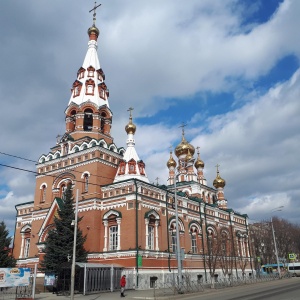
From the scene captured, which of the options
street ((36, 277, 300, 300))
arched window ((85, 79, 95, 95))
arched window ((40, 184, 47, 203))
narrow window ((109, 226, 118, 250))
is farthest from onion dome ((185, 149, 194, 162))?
street ((36, 277, 300, 300))

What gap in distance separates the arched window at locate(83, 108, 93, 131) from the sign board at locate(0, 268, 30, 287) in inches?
819

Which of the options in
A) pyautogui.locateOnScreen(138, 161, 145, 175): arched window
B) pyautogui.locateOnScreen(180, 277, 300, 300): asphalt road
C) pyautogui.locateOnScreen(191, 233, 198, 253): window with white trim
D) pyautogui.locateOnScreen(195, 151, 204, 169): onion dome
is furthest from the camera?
pyautogui.locateOnScreen(195, 151, 204, 169): onion dome

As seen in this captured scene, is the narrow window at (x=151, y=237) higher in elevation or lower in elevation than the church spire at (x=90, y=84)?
lower

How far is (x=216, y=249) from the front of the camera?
34812mm

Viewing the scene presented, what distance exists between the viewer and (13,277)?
18047 millimetres

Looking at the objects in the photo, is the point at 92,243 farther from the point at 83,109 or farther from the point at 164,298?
the point at 83,109

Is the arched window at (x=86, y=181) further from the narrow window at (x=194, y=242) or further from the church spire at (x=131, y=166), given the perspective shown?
the narrow window at (x=194, y=242)

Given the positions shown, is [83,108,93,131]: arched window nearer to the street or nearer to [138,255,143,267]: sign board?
[138,255,143,267]: sign board

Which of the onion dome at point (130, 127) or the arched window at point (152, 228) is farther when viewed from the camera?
the onion dome at point (130, 127)

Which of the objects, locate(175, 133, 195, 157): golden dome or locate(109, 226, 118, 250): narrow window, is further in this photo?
locate(175, 133, 195, 157): golden dome

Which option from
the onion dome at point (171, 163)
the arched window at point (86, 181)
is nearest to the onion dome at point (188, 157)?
the onion dome at point (171, 163)

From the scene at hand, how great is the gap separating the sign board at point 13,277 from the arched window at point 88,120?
20799mm

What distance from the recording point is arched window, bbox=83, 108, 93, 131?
37.0m

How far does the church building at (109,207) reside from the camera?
96.4 ft
